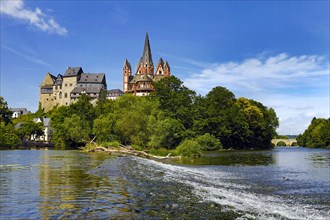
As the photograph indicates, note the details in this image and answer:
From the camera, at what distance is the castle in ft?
580

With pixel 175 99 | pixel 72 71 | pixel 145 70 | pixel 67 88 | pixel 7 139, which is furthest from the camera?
pixel 145 70

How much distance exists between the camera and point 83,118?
99.3 meters

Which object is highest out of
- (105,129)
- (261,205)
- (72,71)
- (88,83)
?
(72,71)

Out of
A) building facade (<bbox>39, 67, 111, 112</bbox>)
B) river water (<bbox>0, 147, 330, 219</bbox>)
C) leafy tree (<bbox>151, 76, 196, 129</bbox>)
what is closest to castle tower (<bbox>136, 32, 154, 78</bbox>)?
building facade (<bbox>39, 67, 111, 112</bbox>)

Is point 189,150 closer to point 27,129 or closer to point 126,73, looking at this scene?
point 27,129

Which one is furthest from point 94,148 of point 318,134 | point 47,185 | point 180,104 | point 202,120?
point 318,134

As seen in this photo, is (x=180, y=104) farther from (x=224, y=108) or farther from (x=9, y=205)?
(x=9, y=205)

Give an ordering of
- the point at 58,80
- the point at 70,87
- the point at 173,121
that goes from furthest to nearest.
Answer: the point at 58,80
the point at 70,87
the point at 173,121

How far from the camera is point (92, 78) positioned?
603ft

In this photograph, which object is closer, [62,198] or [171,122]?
[62,198]

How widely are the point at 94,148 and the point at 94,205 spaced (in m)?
51.2

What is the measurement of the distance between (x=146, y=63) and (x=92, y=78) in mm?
31830

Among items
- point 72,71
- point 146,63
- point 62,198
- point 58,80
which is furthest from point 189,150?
point 58,80

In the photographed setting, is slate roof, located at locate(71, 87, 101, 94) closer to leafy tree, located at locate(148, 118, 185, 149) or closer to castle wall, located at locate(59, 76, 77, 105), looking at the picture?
castle wall, located at locate(59, 76, 77, 105)
